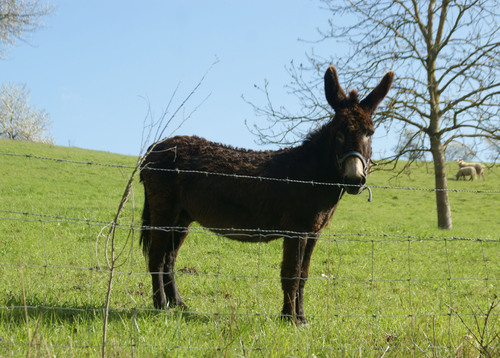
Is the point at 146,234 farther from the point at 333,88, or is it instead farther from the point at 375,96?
the point at 375,96

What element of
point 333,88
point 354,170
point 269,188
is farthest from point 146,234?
point 333,88

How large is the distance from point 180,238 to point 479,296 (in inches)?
186

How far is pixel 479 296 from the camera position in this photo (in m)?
6.95

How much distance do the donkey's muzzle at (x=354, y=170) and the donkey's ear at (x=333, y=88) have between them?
0.67 metres

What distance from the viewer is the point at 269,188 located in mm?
4824

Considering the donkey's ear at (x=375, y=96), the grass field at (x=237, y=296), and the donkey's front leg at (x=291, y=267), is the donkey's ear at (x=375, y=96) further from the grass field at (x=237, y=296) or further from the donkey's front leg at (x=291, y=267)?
the donkey's front leg at (x=291, y=267)

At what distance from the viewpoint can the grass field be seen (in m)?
3.57

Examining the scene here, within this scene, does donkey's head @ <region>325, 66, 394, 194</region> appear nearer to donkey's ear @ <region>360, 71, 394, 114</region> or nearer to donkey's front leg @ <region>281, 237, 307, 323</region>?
donkey's ear @ <region>360, 71, 394, 114</region>

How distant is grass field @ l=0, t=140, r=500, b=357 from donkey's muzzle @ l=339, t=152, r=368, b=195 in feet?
2.03

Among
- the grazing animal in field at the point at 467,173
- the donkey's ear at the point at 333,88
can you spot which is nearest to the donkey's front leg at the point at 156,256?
the donkey's ear at the point at 333,88

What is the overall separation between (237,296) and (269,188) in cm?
159

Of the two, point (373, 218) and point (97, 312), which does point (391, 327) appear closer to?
point (97, 312)

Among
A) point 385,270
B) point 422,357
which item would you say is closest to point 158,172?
point 422,357

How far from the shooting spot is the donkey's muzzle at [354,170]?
4.27m
